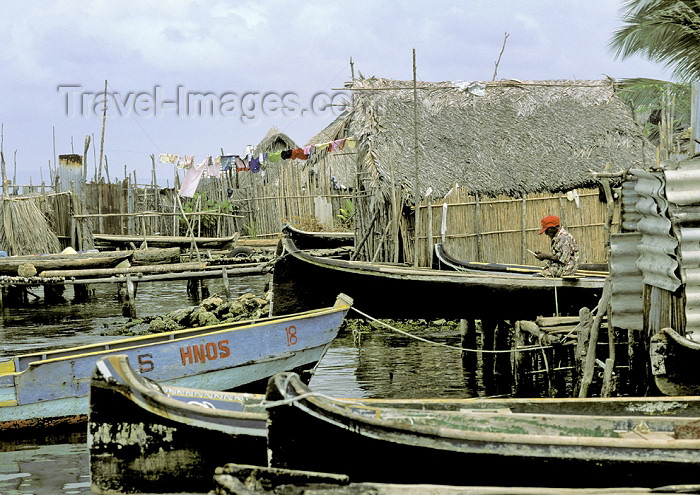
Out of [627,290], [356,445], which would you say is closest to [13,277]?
[627,290]

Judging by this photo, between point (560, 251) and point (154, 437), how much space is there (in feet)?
19.5

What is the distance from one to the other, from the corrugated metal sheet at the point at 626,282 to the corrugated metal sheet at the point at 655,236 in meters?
0.18

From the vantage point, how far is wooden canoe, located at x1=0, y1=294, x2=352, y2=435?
27.0 ft

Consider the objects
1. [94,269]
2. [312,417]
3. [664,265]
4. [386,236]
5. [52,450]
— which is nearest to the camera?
[312,417]

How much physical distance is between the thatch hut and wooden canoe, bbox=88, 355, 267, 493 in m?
9.48

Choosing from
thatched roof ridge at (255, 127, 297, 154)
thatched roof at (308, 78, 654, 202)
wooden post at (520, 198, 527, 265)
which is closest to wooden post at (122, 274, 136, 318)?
thatched roof at (308, 78, 654, 202)

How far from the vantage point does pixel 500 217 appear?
53.7 feet

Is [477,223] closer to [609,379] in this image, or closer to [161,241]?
[609,379]

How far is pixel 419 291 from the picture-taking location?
10.7m

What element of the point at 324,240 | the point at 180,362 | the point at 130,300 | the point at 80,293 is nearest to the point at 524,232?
the point at 324,240

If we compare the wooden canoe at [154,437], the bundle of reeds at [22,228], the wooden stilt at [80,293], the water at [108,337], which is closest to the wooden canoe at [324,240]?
the water at [108,337]

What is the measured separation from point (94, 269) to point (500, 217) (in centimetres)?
809

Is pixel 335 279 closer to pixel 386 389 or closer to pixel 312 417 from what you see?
pixel 386 389

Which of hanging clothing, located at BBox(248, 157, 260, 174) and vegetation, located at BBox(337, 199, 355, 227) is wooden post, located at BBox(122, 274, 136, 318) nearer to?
hanging clothing, located at BBox(248, 157, 260, 174)
